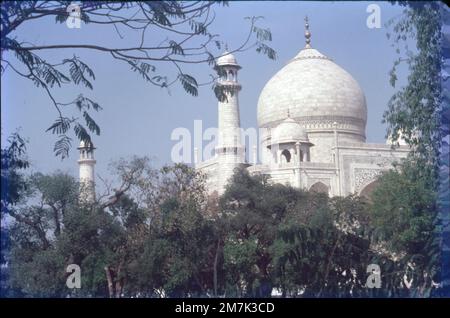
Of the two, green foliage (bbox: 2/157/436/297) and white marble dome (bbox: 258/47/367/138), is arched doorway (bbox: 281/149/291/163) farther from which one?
green foliage (bbox: 2/157/436/297)

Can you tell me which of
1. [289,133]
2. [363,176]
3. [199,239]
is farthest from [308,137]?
[199,239]

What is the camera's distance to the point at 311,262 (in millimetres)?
11945

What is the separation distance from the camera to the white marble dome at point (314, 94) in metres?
27.3

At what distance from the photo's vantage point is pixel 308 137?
89.1ft

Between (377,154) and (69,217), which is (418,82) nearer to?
(69,217)

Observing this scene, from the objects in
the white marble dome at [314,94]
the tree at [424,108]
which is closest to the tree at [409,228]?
the tree at [424,108]

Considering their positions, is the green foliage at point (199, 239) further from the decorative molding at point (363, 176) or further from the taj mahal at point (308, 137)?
the decorative molding at point (363, 176)

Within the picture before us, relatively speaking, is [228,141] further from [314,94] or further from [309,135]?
[314,94]

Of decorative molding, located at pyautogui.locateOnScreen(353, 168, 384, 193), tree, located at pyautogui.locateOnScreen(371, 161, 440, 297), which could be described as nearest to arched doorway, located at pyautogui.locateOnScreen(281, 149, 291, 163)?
decorative molding, located at pyautogui.locateOnScreen(353, 168, 384, 193)

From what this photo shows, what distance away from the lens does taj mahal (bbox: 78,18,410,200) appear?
80.0 feet

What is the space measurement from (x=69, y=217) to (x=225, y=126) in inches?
485
